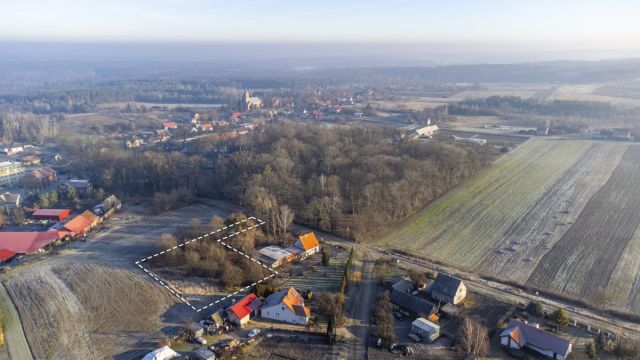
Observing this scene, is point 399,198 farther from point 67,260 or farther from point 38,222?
point 38,222

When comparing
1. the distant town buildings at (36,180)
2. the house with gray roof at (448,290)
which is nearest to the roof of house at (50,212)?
the distant town buildings at (36,180)

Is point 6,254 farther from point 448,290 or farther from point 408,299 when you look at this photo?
point 448,290

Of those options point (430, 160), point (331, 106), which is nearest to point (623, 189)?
→ point (430, 160)

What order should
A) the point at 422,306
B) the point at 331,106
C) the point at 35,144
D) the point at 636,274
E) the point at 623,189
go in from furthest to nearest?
the point at 331,106
the point at 35,144
the point at 623,189
the point at 636,274
the point at 422,306

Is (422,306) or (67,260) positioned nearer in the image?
(422,306)

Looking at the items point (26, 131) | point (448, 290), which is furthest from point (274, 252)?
point (26, 131)

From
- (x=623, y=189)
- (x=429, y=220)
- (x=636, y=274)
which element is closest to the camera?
(x=636, y=274)

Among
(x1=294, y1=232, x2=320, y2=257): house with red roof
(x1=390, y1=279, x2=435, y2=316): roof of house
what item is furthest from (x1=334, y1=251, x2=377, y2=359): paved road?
(x1=294, y1=232, x2=320, y2=257): house with red roof

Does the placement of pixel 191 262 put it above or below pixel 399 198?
below
